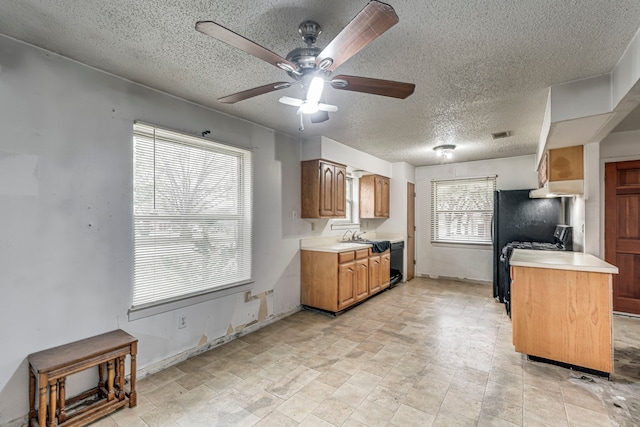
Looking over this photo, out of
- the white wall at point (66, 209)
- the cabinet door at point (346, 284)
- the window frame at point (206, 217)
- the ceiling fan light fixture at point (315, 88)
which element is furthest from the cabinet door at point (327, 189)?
the ceiling fan light fixture at point (315, 88)

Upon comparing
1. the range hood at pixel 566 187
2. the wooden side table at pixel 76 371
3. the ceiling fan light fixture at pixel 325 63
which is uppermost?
the ceiling fan light fixture at pixel 325 63

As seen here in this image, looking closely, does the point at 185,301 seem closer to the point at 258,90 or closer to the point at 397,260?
the point at 258,90

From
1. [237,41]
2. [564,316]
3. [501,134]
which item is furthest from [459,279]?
[237,41]

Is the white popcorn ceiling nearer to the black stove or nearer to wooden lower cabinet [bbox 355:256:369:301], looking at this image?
the black stove

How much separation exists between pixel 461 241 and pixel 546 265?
11.2ft

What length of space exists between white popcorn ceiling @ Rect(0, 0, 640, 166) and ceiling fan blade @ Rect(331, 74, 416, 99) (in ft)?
1.01

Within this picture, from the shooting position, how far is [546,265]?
2582 millimetres

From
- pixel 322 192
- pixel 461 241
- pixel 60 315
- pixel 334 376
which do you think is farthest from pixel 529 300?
pixel 60 315

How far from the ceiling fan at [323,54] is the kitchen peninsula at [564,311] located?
212 cm

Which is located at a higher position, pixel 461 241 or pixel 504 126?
pixel 504 126

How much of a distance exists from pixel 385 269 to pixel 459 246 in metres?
1.86

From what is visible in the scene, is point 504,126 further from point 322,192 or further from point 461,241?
point 461,241

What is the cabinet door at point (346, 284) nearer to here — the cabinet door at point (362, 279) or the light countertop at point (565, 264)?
the cabinet door at point (362, 279)

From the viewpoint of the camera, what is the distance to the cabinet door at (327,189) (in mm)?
4109
